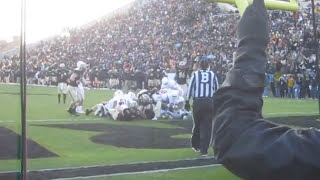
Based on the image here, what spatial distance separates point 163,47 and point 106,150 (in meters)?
20.7

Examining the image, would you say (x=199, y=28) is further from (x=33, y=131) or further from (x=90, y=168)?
(x=90, y=168)

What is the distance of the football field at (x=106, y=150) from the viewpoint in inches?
229

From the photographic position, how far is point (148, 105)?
11.8 m

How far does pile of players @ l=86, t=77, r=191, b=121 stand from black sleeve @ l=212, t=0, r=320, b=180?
33.8 ft

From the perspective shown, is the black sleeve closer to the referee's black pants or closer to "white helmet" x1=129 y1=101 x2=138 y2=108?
the referee's black pants

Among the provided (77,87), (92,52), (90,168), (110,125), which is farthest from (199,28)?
(90,168)

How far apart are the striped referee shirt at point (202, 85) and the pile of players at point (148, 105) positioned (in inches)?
163

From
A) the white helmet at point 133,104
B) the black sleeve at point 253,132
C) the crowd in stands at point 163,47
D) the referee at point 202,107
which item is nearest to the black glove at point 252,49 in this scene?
the black sleeve at point 253,132

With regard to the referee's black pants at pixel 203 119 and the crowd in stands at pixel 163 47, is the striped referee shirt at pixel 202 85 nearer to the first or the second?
the referee's black pants at pixel 203 119

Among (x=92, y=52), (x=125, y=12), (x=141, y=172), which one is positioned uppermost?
(x=125, y=12)

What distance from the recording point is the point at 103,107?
481 inches

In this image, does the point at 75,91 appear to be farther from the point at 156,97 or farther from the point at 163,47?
the point at 163,47

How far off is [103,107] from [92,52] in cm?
2222

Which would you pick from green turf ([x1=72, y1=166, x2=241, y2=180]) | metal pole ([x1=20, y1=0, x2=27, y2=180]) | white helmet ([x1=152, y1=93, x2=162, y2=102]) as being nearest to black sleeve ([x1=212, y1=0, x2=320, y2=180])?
metal pole ([x1=20, y1=0, x2=27, y2=180])
